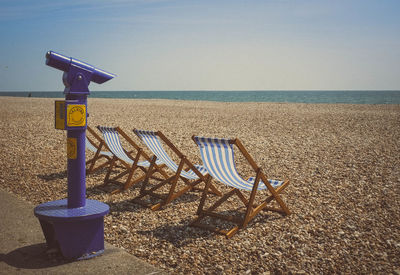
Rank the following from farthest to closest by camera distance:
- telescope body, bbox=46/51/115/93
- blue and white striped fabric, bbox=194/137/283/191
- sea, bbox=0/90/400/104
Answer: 1. sea, bbox=0/90/400/104
2. blue and white striped fabric, bbox=194/137/283/191
3. telescope body, bbox=46/51/115/93

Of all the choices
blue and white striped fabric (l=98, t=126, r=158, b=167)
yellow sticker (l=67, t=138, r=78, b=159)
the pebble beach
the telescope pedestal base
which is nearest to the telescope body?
yellow sticker (l=67, t=138, r=78, b=159)

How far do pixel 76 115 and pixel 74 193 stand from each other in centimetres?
66

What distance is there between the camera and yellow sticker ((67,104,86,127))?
288 centimetres

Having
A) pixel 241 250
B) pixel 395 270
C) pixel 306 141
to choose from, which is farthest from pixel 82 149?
pixel 306 141

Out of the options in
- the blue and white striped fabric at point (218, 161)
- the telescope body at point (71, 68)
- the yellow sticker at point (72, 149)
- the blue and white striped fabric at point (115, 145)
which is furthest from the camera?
the blue and white striped fabric at point (115, 145)

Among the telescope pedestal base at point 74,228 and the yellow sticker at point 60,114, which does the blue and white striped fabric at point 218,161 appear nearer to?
the telescope pedestal base at point 74,228

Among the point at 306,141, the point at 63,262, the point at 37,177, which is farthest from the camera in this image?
the point at 306,141

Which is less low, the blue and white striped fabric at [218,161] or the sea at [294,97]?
the sea at [294,97]

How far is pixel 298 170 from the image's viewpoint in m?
6.48

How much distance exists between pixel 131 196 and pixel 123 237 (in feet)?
4.77

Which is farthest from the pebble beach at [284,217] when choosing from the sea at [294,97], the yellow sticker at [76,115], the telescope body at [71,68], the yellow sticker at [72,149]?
A: the sea at [294,97]

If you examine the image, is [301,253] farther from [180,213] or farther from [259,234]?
[180,213]

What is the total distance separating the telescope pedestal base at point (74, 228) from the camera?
113 inches

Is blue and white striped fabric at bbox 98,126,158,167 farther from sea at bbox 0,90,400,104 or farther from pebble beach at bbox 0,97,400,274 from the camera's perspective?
sea at bbox 0,90,400,104
